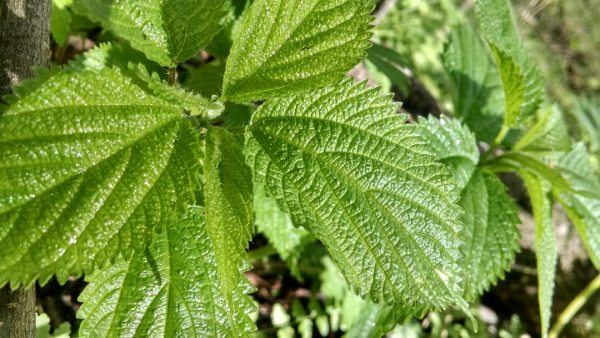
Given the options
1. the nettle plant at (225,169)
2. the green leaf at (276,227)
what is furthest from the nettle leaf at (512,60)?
the green leaf at (276,227)

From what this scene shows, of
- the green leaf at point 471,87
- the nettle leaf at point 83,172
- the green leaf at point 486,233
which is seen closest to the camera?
the nettle leaf at point 83,172

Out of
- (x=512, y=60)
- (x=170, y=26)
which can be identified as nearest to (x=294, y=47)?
(x=170, y=26)

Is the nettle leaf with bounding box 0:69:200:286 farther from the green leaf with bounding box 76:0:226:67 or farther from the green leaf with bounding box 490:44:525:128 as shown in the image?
the green leaf with bounding box 490:44:525:128

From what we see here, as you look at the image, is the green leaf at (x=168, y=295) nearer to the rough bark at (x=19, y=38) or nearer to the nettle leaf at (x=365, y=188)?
the nettle leaf at (x=365, y=188)

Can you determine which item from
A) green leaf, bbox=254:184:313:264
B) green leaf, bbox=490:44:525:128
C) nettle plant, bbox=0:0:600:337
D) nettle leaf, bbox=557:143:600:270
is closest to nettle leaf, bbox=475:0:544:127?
green leaf, bbox=490:44:525:128

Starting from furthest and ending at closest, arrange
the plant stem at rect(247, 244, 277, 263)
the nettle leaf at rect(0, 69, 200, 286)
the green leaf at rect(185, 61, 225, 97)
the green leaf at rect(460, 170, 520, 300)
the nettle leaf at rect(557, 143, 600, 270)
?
the plant stem at rect(247, 244, 277, 263)
the nettle leaf at rect(557, 143, 600, 270)
the green leaf at rect(185, 61, 225, 97)
the green leaf at rect(460, 170, 520, 300)
the nettle leaf at rect(0, 69, 200, 286)

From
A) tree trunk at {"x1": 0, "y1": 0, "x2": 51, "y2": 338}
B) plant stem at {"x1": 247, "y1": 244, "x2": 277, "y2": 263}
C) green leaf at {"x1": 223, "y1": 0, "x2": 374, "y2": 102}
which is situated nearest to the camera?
tree trunk at {"x1": 0, "y1": 0, "x2": 51, "y2": 338}

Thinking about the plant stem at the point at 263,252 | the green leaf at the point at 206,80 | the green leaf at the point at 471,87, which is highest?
the green leaf at the point at 206,80
